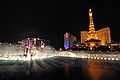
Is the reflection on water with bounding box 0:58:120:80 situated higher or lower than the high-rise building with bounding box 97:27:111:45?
lower

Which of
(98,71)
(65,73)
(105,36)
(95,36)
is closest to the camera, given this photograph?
(65,73)

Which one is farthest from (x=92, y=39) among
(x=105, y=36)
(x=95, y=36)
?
(x=105, y=36)

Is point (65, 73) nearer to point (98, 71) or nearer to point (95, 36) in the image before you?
point (98, 71)

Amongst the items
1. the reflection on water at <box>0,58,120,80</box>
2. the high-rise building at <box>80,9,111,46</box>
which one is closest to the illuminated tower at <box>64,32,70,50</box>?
the high-rise building at <box>80,9,111,46</box>

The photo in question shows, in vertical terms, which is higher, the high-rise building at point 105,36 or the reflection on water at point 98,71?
the high-rise building at point 105,36

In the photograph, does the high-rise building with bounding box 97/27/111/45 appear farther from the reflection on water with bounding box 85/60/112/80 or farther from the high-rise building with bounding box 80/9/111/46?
the reflection on water with bounding box 85/60/112/80

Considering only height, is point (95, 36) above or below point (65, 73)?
above

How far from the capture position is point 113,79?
78.5 ft

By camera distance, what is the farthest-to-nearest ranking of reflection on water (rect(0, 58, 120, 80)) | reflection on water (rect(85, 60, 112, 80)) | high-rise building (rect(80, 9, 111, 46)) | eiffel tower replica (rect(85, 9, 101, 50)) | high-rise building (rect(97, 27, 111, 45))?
high-rise building (rect(97, 27, 111, 45))
high-rise building (rect(80, 9, 111, 46))
eiffel tower replica (rect(85, 9, 101, 50))
reflection on water (rect(85, 60, 112, 80))
reflection on water (rect(0, 58, 120, 80))

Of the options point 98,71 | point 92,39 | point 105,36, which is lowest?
point 98,71

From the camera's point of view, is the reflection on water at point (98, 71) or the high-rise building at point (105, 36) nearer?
the reflection on water at point (98, 71)

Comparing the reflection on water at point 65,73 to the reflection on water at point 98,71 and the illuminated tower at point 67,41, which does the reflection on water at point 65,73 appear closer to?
the reflection on water at point 98,71

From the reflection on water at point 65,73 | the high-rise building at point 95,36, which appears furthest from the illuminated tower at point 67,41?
the reflection on water at point 65,73

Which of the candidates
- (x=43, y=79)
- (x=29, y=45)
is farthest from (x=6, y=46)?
(x=43, y=79)
